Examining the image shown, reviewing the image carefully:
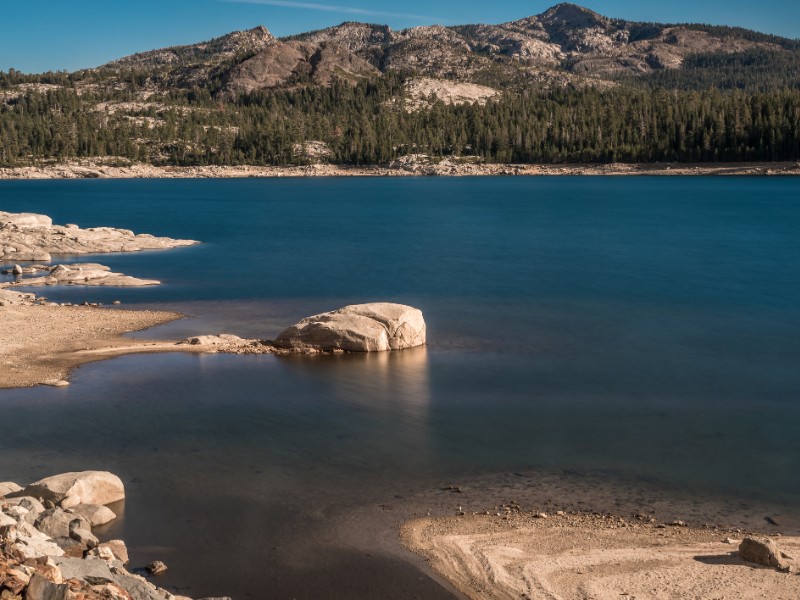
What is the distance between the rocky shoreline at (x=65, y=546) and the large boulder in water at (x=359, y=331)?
1390 centimetres

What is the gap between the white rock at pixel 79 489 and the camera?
57.7ft

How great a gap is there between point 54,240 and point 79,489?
5305 centimetres

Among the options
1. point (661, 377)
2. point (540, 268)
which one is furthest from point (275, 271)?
point (661, 377)

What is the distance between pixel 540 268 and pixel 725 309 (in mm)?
17404

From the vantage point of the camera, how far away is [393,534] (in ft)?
56.4

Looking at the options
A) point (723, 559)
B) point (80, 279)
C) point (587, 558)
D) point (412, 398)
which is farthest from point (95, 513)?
point (80, 279)

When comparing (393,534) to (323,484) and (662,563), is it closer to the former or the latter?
(323,484)

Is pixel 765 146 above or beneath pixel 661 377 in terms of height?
above

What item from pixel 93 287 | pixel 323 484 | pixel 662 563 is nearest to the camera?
pixel 662 563

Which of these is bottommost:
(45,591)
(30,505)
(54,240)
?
(30,505)

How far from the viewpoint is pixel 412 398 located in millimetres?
27016

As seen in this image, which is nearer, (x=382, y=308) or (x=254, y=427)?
(x=254, y=427)

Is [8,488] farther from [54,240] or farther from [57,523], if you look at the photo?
[54,240]

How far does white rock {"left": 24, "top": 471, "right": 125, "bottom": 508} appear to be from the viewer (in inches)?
693
